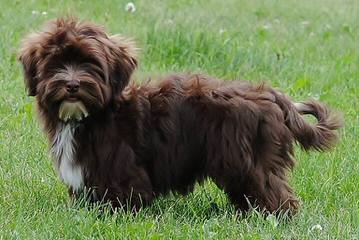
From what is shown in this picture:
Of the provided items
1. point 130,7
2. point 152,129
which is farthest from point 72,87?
point 130,7

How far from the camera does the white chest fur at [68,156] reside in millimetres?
5812

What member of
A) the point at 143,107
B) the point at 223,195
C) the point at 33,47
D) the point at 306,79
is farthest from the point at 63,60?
the point at 306,79

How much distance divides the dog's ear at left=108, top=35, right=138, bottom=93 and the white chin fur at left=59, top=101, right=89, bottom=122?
265mm

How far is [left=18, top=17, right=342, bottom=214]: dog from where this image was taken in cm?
565

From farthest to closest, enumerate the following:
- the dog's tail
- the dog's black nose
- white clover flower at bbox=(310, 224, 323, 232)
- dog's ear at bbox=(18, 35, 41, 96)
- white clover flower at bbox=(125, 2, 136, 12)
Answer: white clover flower at bbox=(125, 2, 136, 12) < the dog's tail < dog's ear at bbox=(18, 35, 41, 96) < white clover flower at bbox=(310, 224, 323, 232) < the dog's black nose

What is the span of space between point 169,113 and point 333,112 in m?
1.15

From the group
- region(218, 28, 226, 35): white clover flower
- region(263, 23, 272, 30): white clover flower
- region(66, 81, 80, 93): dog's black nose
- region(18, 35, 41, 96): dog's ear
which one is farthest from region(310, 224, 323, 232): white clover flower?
region(263, 23, 272, 30): white clover flower

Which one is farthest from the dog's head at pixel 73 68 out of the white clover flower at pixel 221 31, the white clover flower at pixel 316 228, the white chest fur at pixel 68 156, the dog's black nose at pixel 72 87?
the white clover flower at pixel 221 31

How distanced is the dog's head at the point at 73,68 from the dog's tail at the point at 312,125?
1.04 metres

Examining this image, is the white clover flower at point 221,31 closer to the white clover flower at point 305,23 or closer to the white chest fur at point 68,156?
the white clover flower at point 305,23

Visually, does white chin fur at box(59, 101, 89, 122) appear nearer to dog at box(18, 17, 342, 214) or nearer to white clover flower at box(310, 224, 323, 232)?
dog at box(18, 17, 342, 214)

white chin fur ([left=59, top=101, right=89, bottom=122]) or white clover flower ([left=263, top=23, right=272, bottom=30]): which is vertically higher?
white chin fur ([left=59, top=101, right=89, bottom=122])

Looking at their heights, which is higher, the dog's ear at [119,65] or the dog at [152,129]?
the dog's ear at [119,65]

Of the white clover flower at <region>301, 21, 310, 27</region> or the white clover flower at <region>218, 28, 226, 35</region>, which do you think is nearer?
the white clover flower at <region>218, 28, 226, 35</region>
